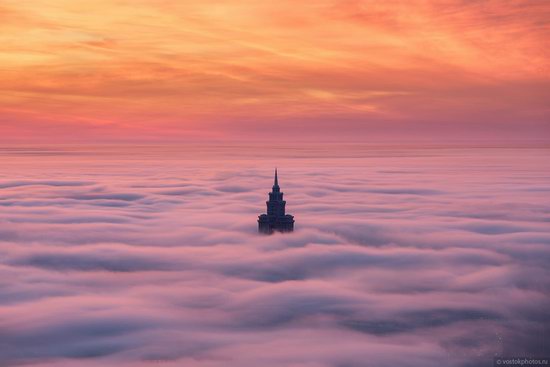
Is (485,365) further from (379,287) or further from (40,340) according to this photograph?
(40,340)

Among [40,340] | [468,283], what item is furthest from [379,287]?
[40,340]

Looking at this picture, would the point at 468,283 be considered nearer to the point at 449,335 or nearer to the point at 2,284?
the point at 449,335

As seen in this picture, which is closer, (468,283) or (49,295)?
(49,295)

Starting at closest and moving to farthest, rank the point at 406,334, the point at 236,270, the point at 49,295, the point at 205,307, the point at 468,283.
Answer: the point at 406,334 → the point at 205,307 → the point at 49,295 → the point at 468,283 → the point at 236,270

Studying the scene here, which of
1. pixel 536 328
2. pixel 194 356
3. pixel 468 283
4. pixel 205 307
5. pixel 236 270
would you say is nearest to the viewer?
pixel 194 356

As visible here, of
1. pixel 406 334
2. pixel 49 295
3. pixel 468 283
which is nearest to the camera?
pixel 406 334

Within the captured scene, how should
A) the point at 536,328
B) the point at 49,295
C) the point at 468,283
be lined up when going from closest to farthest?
the point at 536,328 < the point at 49,295 < the point at 468,283

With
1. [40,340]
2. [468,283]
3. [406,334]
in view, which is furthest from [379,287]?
[40,340]

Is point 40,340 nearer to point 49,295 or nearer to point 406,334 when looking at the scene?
point 49,295

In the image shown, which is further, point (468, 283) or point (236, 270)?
point (236, 270)

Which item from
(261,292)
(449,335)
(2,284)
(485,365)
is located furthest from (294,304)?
(2,284)
